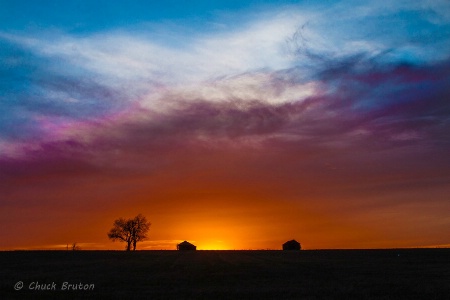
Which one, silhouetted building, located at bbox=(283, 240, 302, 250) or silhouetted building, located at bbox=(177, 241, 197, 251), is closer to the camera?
silhouetted building, located at bbox=(283, 240, 302, 250)

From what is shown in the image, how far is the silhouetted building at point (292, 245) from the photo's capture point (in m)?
177

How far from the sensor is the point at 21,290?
106 ft

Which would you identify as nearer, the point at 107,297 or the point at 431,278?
the point at 107,297

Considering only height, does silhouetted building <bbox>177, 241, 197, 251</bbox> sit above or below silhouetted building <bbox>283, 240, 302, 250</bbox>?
above

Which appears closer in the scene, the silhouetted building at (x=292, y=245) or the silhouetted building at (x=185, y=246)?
the silhouetted building at (x=292, y=245)

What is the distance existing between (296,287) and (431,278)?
540 inches

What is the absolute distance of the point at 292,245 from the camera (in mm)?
177750

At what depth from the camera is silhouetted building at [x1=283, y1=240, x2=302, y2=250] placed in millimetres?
177250

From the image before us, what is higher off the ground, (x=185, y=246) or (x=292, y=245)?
(x=185, y=246)

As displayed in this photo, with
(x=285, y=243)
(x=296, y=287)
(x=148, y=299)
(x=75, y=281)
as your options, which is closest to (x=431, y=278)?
(x=296, y=287)

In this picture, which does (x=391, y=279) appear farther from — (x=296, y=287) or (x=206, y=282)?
(x=206, y=282)

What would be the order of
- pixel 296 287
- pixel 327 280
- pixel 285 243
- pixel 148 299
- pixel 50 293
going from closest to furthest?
pixel 148 299, pixel 50 293, pixel 296 287, pixel 327 280, pixel 285 243

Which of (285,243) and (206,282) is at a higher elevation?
(285,243)

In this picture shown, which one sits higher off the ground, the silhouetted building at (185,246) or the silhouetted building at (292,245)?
the silhouetted building at (185,246)
